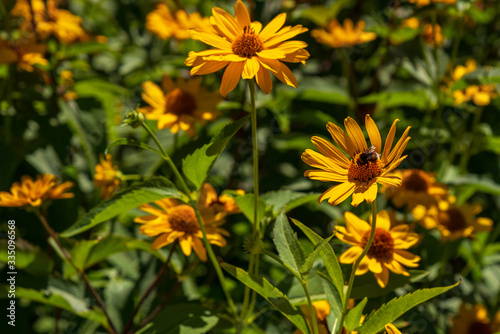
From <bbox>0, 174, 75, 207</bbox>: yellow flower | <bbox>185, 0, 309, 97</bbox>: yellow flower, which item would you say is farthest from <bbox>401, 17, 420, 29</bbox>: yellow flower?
<bbox>0, 174, 75, 207</bbox>: yellow flower

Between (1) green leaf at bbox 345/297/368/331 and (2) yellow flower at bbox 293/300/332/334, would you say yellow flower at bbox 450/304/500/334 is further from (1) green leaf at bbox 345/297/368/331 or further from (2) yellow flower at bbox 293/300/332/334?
(1) green leaf at bbox 345/297/368/331

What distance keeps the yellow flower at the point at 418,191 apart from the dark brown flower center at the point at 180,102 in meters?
0.70

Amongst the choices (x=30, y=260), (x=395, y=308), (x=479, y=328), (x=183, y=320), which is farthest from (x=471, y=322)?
(x=30, y=260)

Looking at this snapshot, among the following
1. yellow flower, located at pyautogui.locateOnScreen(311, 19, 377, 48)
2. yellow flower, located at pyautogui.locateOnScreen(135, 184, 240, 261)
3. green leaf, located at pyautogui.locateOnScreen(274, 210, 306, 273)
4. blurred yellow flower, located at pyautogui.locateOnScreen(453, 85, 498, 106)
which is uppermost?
yellow flower, located at pyautogui.locateOnScreen(311, 19, 377, 48)

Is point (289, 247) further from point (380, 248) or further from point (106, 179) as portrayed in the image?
point (106, 179)

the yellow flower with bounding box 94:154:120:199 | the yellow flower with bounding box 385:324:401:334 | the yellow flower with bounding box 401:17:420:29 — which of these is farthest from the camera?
the yellow flower with bounding box 401:17:420:29

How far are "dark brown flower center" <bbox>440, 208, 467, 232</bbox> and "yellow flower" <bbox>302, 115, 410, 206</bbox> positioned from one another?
0.68 metres

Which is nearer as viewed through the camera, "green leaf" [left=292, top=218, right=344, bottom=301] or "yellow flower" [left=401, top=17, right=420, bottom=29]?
"green leaf" [left=292, top=218, right=344, bottom=301]

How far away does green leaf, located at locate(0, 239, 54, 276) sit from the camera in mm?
1407

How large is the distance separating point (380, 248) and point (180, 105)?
0.77m

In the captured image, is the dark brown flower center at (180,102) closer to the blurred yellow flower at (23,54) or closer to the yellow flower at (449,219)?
the blurred yellow flower at (23,54)

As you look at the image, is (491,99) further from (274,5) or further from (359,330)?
(359,330)

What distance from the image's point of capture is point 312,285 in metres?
1.23

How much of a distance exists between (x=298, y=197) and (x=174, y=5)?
60.9 inches
